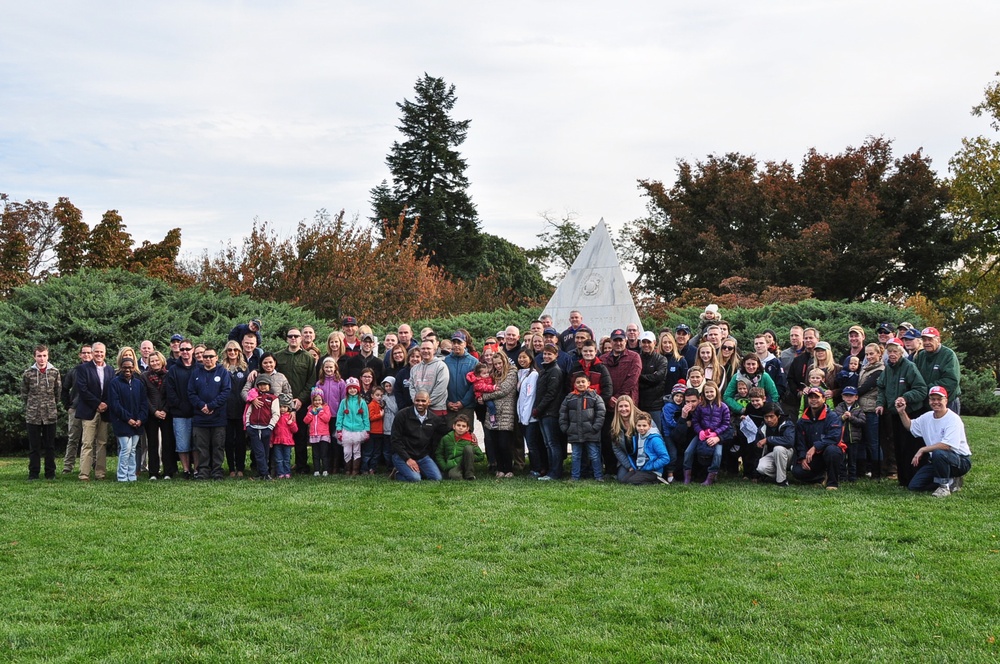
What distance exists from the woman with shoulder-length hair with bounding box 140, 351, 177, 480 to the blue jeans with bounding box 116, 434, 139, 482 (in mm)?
244

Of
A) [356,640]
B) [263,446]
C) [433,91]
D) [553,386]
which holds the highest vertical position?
[433,91]

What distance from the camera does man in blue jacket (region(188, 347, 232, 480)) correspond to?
32.0ft

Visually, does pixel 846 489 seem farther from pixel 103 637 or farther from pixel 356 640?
pixel 103 637

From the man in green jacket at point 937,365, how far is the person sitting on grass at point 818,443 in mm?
986

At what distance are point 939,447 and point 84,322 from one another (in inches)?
470

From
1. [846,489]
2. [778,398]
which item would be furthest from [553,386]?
[846,489]

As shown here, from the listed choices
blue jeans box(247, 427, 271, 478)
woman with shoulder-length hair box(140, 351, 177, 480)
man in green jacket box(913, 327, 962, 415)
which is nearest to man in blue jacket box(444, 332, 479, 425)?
blue jeans box(247, 427, 271, 478)

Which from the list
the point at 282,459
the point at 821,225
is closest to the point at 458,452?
the point at 282,459

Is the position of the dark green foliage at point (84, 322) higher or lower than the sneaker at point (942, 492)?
higher

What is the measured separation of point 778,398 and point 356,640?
6180 millimetres

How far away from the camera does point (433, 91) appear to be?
43.4m

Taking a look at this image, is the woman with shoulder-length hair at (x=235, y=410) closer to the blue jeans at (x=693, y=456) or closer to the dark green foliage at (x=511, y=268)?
the blue jeans at (x=693, y=456)

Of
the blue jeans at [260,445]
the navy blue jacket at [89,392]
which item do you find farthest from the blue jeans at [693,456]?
the navy blue jacket at [89,392]

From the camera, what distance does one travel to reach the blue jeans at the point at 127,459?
385 inches
